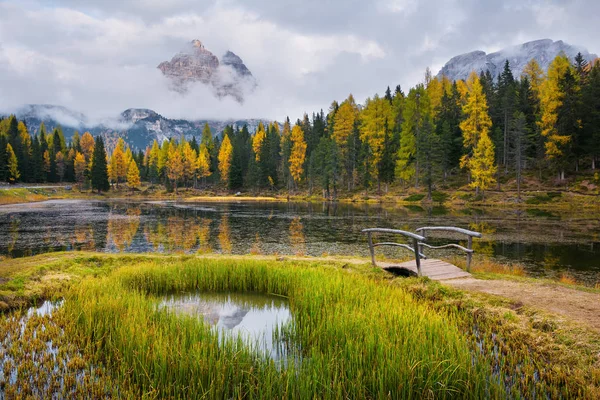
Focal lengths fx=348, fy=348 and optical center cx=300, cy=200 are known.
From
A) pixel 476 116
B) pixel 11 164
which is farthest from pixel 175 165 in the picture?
pixel 476 116

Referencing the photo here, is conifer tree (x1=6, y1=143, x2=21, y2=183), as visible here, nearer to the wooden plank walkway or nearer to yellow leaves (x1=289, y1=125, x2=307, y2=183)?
yellow leaves (x1=289, y1=125, x2=307, y2=183)

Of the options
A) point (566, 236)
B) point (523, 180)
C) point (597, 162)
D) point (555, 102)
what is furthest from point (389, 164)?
point (566, 236)

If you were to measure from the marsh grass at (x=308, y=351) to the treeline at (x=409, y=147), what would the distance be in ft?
165

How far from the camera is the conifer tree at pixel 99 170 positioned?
3617 inches

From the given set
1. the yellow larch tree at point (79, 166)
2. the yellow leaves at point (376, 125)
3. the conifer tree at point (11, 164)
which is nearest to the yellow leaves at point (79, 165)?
the yellow larch tree at point (79, 166)

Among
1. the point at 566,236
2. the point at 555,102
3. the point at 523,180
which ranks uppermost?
the point at 555,102

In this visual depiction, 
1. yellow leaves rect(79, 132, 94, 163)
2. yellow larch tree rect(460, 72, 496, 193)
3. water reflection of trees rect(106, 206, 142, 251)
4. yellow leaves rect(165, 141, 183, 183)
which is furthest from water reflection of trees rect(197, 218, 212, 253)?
yellow leaves rect(79, 132, 94, 163)

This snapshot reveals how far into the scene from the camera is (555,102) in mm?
50000

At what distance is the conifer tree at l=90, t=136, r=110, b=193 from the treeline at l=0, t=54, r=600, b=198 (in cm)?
80

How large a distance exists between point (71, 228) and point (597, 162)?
67.5 metres

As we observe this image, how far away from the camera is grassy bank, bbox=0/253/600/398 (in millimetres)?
5059

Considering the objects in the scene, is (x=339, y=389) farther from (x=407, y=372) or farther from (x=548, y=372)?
(x=548, y=372)

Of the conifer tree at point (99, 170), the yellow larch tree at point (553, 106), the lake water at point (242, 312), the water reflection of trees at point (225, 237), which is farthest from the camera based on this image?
the conifer tree at point (99, 170)

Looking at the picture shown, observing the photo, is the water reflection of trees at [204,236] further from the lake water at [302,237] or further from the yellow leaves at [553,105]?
the yellow leaves at [553,105]
